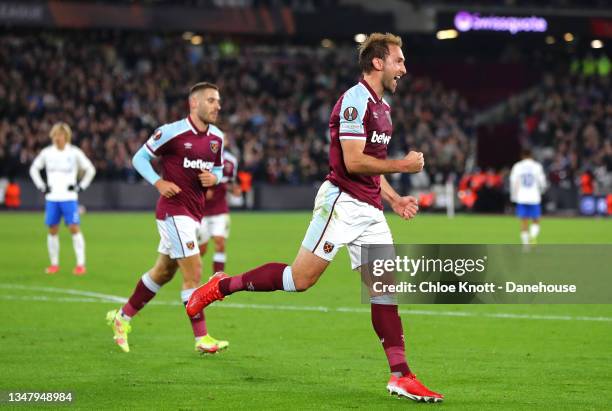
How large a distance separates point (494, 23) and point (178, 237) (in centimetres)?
4156

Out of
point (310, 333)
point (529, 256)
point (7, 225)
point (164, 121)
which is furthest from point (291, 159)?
point (310, 333)

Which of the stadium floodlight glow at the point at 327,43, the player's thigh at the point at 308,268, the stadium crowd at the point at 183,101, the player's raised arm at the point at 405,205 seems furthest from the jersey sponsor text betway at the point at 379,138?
the stadium floodlight glow at the point at 327,43

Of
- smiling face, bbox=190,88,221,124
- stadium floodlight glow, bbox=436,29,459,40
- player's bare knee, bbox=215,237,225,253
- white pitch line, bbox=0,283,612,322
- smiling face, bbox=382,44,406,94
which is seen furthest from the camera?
stadium floodlight glow, bbox=436,29,459,40

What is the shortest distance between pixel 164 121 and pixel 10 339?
105 feet

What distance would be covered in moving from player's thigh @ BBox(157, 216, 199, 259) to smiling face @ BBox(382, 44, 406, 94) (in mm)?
3088

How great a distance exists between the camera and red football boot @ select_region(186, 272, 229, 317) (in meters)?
9.38

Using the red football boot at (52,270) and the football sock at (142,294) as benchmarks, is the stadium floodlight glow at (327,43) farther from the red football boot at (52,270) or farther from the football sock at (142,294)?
the football sock at (142,294)

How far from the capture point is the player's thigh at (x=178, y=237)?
11016 millimetres

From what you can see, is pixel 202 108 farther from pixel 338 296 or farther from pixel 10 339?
pixel 338 296

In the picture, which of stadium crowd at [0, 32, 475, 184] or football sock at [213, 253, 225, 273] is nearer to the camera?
football sock at [213, 253, 225, 273]

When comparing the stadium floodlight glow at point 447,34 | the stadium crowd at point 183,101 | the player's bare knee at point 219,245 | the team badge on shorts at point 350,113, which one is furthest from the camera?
the stadium floodlight glow at point 447,34

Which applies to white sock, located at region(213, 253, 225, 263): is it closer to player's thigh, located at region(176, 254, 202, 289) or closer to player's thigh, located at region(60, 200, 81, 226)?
player's thigh, located at region(60, 200, 81, 226)

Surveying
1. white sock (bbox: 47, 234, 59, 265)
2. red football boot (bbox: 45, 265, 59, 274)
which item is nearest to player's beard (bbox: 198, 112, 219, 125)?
white sock (bbox: 47, 234, 59, 265)

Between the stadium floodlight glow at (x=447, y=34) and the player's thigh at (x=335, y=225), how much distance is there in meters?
43.5
